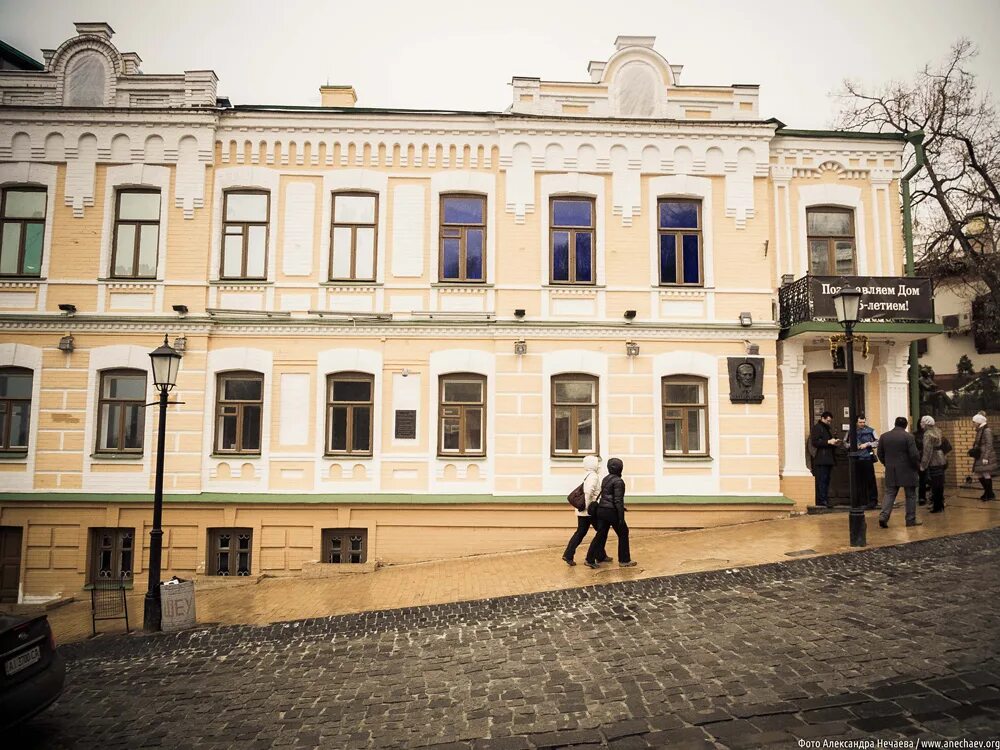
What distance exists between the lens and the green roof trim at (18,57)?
14180mm

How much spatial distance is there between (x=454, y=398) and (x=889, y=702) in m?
8.71

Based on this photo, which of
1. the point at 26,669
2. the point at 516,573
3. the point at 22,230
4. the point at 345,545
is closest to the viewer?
the point at 26,669

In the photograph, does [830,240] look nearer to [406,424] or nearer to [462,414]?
[462,414]

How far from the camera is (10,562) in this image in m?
11.6

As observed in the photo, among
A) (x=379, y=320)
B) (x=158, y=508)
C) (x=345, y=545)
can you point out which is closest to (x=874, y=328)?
(x=379, y=320)

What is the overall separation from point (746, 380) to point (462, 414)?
5897 millimetres

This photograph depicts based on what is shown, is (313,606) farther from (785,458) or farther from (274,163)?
(785,458)

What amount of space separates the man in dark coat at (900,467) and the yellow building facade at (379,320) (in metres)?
2.09

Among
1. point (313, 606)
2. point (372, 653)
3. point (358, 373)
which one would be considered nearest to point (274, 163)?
point (358, 373)

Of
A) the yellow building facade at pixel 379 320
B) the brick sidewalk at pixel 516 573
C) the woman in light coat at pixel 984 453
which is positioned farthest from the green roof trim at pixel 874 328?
the brick sidewalk at pixel 516 573

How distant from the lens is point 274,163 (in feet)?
40.5

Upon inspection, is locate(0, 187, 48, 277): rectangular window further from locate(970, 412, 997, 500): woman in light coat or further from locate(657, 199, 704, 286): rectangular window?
locate(970, 412, 997, 500): woman in light coat

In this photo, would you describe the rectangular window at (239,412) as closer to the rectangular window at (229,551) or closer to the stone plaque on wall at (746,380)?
the rectangular window at (229,551)

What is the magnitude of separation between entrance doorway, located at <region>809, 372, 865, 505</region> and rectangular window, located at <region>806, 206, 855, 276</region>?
7.77 feet
